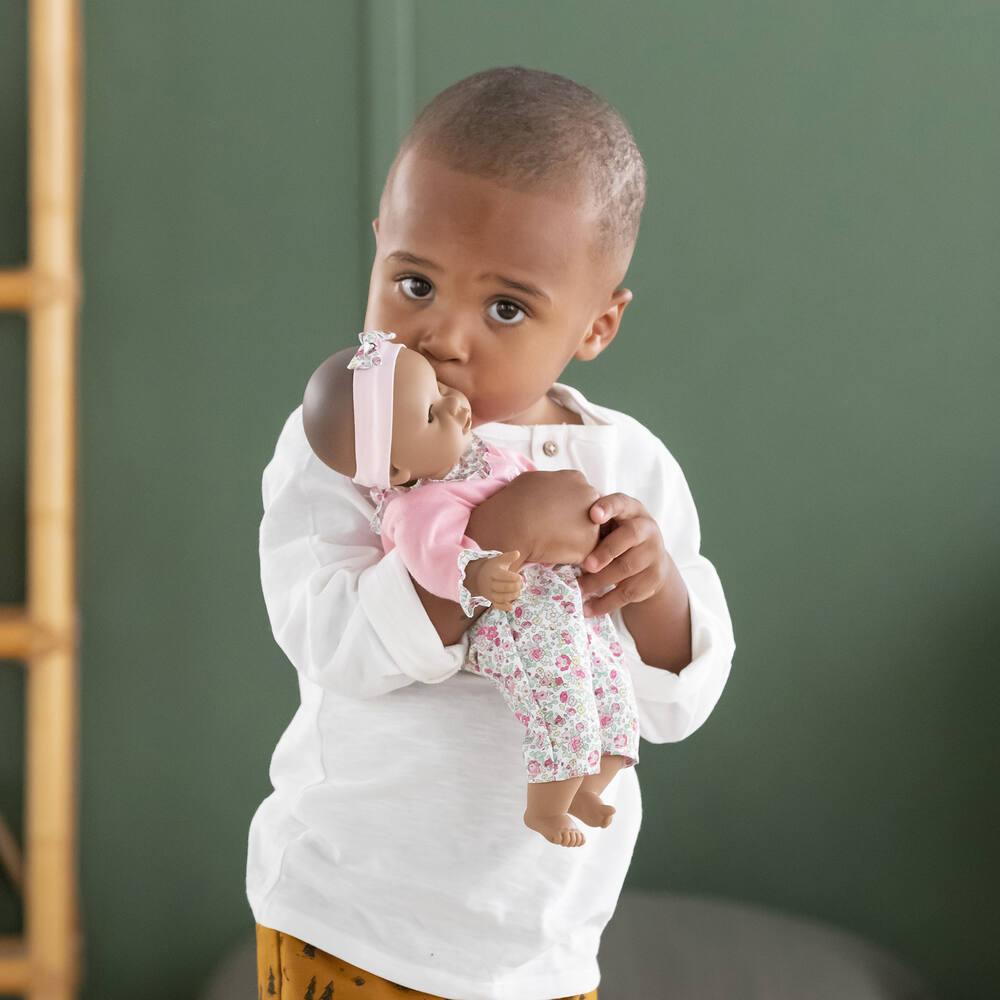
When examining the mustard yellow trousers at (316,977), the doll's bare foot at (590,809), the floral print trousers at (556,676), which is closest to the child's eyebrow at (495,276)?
the floral print trousers at (556,676)

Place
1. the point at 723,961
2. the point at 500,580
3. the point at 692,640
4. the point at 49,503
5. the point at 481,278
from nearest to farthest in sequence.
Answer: the point at 500,580 → the point at 481,278 → the point at 692,640 → the point at 723,961 → the point at 49,503

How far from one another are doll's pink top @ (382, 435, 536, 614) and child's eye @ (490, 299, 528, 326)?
0.31 ft

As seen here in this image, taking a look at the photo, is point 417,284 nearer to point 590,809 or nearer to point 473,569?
point 473,569

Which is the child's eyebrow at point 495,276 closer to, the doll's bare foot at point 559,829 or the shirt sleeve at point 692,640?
the shirt sleeve at point 692,640

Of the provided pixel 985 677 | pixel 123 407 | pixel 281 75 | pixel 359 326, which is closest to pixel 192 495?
pixel 123 407

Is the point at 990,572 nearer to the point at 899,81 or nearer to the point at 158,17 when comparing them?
the point at 899,81

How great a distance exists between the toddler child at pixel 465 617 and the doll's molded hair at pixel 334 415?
3.2 inches

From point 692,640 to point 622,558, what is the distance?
156mm

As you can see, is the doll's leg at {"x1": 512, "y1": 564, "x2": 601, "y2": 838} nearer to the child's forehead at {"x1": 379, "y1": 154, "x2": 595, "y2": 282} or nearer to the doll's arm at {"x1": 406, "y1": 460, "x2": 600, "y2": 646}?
the doll's arm at {"x1": 406, "y1": 460, "x2": 600, "y2": 646}

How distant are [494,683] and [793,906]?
1455 millimetres

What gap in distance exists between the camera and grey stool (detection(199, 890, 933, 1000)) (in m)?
1.88

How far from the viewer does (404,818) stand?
103 centimetres

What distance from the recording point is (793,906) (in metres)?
2.23

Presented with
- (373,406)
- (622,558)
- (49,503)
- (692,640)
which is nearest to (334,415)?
(373,406)
